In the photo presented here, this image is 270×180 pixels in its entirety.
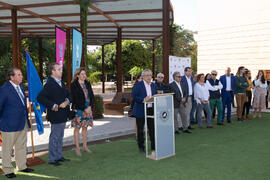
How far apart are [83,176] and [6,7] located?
858 cm

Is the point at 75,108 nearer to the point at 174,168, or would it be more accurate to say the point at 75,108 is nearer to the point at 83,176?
the point at 83,176

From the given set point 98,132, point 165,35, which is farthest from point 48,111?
point 165,35

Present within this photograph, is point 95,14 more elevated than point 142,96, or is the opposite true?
point 95,14

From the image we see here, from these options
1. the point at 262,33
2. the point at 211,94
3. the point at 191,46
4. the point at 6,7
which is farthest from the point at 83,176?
the point at 191,46

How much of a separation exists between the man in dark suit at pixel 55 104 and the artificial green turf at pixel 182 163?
416mm

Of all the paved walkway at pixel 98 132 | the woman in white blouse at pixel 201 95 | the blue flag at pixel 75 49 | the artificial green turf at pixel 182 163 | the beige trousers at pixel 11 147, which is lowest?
the artificial green turf at pixel 182 163

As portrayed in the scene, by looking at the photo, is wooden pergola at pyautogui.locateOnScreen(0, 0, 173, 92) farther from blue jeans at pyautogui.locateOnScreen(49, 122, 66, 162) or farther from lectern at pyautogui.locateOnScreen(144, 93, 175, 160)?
blue jeans at pyautogui.locateOnScreen(49, 122, 66, 162)

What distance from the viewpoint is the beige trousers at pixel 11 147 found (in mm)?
4289

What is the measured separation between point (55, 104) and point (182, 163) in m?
2.52

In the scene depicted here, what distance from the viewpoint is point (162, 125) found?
5215 mm

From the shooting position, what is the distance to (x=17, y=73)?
4.33 metres

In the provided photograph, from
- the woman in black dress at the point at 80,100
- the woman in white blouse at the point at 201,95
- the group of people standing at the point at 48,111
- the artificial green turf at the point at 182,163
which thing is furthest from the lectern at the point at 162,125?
the woman in white blouse at the point at 201,95

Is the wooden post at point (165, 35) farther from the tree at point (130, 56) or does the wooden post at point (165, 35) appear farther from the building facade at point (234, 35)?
the tree at point (130, 56)

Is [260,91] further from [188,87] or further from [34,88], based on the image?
[34,88]
